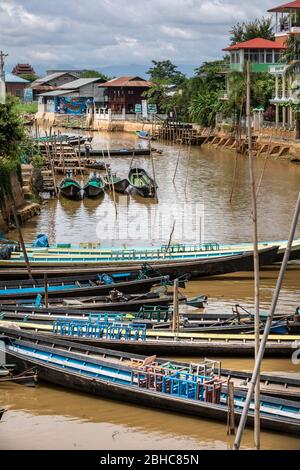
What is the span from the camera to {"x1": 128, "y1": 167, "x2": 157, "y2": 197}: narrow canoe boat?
46.8 m

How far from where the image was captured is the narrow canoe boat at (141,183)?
4681 centimetres

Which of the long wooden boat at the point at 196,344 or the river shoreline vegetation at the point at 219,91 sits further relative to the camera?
the river shoreline vegetation at the point at 219,91

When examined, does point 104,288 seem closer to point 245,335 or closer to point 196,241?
point 245,335

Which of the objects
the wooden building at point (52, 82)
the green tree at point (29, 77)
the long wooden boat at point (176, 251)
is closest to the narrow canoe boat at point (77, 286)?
the long wooden boat at point (176, 251)

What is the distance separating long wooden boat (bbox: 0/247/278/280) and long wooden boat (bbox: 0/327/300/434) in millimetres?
7057

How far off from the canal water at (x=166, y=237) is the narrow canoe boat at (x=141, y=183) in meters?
0.76

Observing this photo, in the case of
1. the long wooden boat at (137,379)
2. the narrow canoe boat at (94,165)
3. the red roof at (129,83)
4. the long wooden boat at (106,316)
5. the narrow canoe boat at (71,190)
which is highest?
the red roof at (129,83)

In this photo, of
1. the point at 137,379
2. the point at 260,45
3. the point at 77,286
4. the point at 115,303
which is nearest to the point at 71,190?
the point at 77,286

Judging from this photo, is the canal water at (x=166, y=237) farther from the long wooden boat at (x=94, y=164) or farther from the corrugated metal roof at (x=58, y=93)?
the corrugated metal roof at (x=58, y=93)

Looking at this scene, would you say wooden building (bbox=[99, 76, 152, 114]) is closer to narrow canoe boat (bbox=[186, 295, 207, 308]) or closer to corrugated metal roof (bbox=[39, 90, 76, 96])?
corrugated metal roof (bbox=[39, 90, 76, 96])

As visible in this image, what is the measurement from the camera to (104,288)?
25156mm

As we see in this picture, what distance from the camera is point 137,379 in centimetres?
1767

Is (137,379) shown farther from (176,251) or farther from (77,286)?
(176,251)
